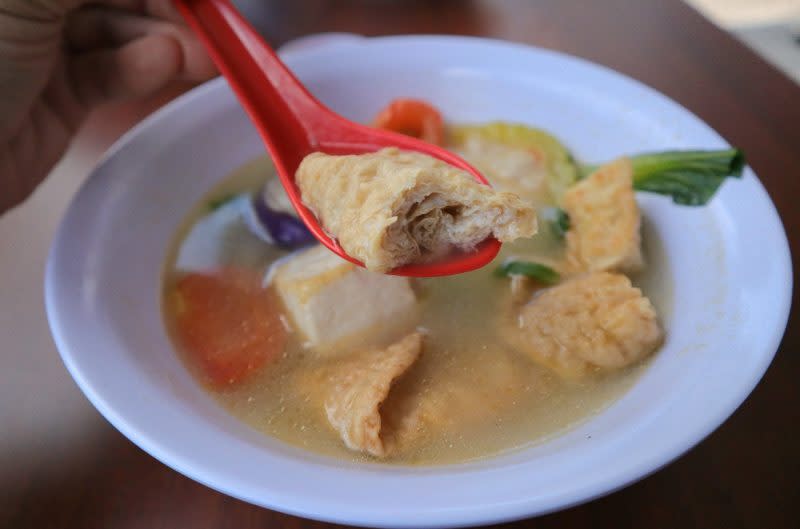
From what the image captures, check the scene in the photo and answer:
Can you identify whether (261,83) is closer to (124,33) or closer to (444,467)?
(124,33)

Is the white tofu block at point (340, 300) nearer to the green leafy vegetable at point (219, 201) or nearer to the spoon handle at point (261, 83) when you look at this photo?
the spoon handle at point (261, 83)

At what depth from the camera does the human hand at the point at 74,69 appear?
4.66 feet

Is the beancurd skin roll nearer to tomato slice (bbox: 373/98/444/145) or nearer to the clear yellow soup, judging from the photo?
the clear yellow soup

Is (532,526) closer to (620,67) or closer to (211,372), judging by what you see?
(211,372)

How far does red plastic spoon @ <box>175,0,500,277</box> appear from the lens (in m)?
1.37

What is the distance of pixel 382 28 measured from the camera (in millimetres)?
2361

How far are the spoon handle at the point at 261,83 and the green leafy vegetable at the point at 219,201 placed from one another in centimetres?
31

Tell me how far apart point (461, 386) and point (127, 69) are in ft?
3.94

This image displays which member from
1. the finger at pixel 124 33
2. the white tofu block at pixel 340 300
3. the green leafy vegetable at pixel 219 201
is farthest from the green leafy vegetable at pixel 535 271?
the finger at pixel 124 33

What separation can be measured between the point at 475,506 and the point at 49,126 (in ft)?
4.77

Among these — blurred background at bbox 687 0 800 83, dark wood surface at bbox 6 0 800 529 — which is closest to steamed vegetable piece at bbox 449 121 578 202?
dark wood surface at bbox 6 0 800 529

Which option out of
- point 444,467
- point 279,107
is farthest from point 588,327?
point 279,107

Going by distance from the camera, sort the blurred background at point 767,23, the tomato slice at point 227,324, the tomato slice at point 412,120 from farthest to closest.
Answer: the blurred background at point 767,23 < the tomato slice at point 412,120 < the tomato slice at point 227,324

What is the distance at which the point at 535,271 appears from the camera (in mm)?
1399
